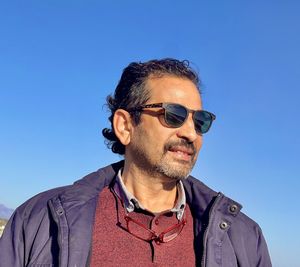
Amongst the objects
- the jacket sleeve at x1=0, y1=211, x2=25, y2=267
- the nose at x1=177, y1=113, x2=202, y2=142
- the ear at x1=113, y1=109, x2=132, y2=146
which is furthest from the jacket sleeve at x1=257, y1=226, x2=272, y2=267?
the jacket sleeve at x1=0, y1=211, x2=25, y2=267

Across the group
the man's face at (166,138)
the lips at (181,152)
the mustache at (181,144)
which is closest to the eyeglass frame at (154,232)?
the man's face at (166,138)

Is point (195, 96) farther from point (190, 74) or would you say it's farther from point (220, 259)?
point (220, 259)

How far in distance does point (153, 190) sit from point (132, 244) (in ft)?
3.20

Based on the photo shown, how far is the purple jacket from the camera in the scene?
18.1ft

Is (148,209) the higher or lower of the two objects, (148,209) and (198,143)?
the lower

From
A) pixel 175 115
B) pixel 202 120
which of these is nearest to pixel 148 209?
pixel 175 115

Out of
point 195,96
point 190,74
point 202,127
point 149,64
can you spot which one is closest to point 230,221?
point 202,127

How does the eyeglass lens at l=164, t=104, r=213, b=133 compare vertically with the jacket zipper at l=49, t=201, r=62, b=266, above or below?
above

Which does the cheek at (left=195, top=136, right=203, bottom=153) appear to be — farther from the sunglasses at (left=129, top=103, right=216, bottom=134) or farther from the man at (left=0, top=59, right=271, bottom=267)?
the sunglasses at (left=129, top=103, right=216, bottom=134)

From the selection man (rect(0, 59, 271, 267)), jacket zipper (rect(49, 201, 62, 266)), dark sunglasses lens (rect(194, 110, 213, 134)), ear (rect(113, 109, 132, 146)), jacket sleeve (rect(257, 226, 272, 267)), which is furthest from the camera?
ear (rect(113, 109, 132, 146))

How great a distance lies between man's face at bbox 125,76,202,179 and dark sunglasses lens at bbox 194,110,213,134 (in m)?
0.10

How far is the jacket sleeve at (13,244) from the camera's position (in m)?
5.50

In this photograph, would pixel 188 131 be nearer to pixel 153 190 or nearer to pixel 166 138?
pixel 166 138

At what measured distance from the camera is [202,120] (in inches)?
271
